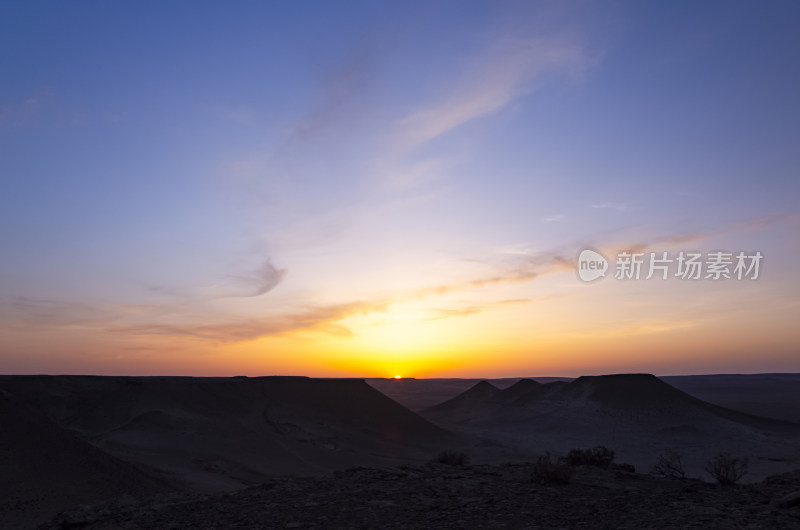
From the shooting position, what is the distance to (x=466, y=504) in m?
9.09

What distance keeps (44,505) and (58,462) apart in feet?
7.72

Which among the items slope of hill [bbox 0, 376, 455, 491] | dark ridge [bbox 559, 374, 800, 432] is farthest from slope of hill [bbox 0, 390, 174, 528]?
dark ridge [bbox 559, 374, 800, 432]

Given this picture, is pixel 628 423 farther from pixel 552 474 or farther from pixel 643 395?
pixel 552 474

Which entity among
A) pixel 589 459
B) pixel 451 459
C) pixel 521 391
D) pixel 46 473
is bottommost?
pixel 46 473

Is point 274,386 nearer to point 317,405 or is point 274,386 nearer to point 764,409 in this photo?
point 317,405

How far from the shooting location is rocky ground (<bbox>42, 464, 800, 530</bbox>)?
791 cm

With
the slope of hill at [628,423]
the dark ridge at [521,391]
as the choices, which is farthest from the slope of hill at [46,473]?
the dark ridge at [521,391]

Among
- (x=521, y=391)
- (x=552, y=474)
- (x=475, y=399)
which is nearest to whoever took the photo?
(x=552, y=474)

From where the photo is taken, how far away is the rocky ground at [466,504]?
7.91 m

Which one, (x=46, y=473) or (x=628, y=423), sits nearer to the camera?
(x=46, y=473)

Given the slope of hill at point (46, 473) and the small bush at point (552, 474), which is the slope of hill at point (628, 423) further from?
the slope of hill at point (46, 473)

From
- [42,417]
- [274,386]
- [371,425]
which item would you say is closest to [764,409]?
[371,425]

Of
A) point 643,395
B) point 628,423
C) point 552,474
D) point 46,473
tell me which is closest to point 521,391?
point 643,395

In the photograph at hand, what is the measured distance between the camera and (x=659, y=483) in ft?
36.0
